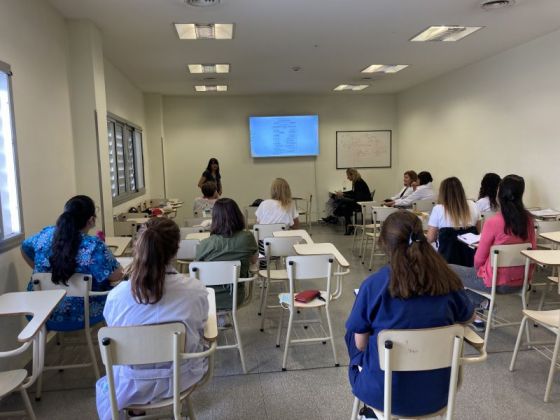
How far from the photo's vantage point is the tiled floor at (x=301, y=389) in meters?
2.46

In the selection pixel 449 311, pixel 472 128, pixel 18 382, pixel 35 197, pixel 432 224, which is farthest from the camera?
pixel 472 128

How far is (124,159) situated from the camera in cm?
673

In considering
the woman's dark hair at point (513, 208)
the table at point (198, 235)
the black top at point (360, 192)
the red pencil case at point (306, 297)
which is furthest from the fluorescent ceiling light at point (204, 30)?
the black top at point (360, 192)

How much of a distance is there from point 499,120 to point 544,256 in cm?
391

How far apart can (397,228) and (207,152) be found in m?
8.09

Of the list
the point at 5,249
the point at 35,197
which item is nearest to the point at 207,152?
the point at 35,197

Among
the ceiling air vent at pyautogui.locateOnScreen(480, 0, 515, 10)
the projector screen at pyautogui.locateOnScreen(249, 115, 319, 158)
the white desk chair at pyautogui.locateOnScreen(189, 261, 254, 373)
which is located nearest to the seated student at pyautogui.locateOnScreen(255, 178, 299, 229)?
the white desk chair at pyautogui.locateOnScreen(189, 261, 254, 373)

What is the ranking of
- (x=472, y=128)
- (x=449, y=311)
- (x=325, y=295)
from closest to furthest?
(x=449, y=311) → (x=325, y=295) → (x=472, y=128)

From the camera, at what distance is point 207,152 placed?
9391 millimetres

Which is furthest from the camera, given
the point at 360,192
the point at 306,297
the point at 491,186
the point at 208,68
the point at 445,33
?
the point at 360,192

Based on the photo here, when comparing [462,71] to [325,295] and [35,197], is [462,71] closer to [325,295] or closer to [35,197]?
[325,295]

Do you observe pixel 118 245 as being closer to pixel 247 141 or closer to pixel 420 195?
pixel 420 195

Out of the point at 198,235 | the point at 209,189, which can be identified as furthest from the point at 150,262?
the point at 209,189

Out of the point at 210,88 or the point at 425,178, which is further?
the point at 210,88
